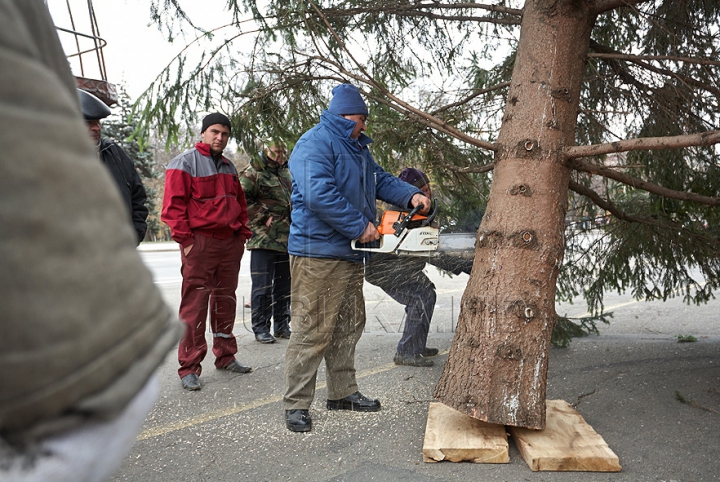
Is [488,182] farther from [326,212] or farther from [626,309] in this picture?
[626,309]

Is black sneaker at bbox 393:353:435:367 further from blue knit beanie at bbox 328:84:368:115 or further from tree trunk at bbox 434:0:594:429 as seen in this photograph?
blue knit beanie at bbox 328:84:368:115

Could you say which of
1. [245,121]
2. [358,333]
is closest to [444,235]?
[358,333]

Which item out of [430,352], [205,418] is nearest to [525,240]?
[205,418]

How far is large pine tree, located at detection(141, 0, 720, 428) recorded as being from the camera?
337cm

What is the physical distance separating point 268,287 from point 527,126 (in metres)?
3.84

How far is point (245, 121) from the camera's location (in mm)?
5223

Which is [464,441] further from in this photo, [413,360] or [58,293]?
[58,293]

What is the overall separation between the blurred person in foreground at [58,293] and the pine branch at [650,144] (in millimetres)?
3015

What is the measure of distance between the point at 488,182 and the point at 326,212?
284 cm

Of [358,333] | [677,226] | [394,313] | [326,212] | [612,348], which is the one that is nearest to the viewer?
[326,212]

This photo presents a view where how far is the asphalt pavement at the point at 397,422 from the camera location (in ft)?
10.2

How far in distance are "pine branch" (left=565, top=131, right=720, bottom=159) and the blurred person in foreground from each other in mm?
3015

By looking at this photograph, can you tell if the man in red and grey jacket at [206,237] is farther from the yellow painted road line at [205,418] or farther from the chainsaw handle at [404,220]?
the chainsaw handle at [404,220]

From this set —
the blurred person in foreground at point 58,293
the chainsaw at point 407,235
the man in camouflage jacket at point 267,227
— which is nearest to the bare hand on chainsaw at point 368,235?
the chainsaw at point 407,235
